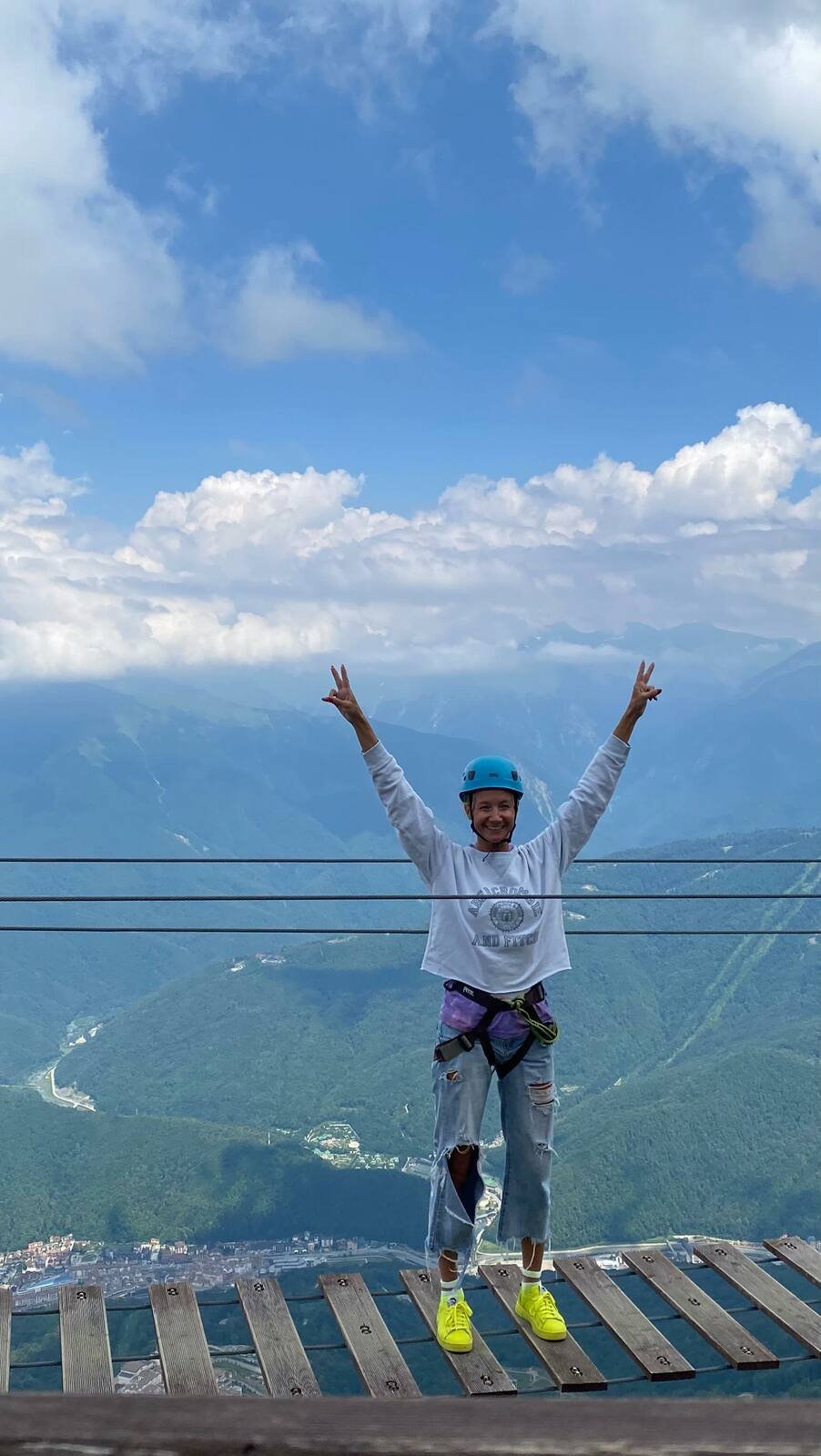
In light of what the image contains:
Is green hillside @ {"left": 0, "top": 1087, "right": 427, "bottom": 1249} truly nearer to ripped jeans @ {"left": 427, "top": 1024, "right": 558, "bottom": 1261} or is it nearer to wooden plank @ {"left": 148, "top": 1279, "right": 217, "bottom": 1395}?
wooden plank @ {"left": 148, "top": 1279, "right": 217, "bottom": 1395}

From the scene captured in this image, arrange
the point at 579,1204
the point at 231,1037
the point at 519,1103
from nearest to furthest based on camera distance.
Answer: the point at 519,1103 → the point at 579,1204 → the point at 231,1037

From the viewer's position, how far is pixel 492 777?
17.1ft

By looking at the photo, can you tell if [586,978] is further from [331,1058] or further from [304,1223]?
[304,1223]

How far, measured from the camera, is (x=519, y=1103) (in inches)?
199

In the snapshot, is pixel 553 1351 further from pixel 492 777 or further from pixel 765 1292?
pixel 492 777

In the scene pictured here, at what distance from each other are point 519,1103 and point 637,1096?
4300 inches

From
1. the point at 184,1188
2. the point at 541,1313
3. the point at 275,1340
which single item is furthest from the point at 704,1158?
the point at 275,1340

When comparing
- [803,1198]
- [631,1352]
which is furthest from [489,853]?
[803,1198]

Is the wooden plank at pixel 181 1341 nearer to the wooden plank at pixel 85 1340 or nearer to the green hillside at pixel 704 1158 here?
the wooden plank at pixel 85 1340

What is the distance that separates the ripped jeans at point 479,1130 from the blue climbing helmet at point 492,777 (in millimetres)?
1008

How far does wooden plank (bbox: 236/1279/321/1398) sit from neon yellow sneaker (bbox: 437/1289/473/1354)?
1.85ft

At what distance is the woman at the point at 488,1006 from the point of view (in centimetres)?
499

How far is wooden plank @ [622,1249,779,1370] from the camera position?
5277 millimetres

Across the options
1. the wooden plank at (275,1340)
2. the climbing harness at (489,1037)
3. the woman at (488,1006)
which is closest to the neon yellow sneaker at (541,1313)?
the woman at (488,1006)
